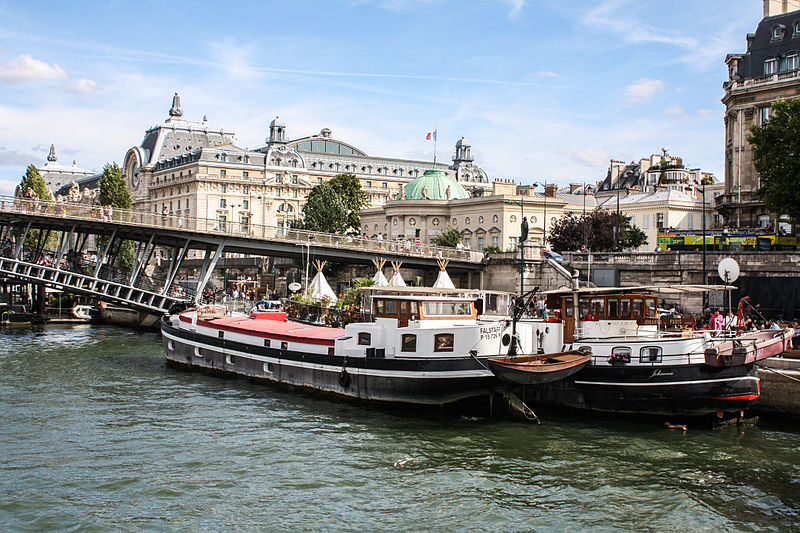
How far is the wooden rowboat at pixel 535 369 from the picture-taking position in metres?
25.7

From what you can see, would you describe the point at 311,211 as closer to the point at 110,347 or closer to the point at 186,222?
the point at 186,222

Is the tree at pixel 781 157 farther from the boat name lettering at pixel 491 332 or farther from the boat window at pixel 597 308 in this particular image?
the boat name lettering at pixel 491 332

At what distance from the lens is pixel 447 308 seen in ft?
98.4

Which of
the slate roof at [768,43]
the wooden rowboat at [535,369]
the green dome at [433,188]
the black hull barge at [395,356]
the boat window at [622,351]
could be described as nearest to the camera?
the wooden rowboat at [535,369]

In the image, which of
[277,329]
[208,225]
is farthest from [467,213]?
[277,329]

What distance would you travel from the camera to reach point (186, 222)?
54625mm

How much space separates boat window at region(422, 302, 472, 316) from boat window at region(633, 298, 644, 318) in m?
5.87

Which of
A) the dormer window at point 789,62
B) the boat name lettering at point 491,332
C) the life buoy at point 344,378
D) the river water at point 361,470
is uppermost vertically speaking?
the dormer window at point 789,62

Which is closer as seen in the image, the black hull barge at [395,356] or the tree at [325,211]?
the black hull barge at [395,356]

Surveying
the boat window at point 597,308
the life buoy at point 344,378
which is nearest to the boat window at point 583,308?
the boat window at point 597,308

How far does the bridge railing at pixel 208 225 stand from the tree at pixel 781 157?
899 inches

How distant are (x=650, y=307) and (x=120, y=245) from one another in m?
38.7

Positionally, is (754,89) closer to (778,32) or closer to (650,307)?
(778,32)

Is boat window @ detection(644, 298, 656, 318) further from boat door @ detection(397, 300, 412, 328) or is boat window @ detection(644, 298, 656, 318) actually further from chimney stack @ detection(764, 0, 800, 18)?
chimney stack @ detection(764, 0, 800, 18)
